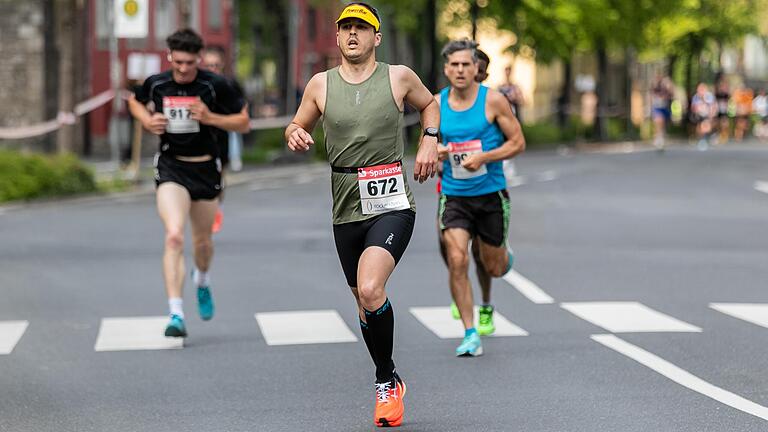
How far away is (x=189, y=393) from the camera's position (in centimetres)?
889

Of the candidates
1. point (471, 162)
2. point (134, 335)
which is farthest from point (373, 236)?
point (134, 335)

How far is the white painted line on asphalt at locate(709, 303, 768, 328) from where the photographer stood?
11914 mm

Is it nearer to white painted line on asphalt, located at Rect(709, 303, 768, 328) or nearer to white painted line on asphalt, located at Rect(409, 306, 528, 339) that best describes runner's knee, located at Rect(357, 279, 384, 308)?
white painted line on asphalt, located at Rect(409, 306, 528, 339)

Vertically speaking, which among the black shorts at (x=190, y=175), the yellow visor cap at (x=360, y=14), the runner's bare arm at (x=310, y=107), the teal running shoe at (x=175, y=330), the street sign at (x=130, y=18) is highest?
A: the street sign at (x=130, y=18)

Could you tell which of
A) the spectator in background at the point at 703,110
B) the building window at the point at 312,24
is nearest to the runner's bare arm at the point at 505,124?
the spectator in background at the point at 703,110

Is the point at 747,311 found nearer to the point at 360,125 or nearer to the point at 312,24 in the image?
the point at 360,125

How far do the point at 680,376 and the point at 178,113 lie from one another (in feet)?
12.1

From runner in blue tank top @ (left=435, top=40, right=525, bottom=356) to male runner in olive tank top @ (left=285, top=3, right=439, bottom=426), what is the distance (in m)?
2.36

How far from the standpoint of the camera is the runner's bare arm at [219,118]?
439 inches

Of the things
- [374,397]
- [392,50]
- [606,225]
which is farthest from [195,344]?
[392,50]

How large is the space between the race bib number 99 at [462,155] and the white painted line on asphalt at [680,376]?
4.05 feet

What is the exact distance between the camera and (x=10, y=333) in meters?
11.4

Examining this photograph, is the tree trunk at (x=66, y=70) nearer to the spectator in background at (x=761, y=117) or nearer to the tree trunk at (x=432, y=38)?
the tree trunk at (x=432, y=38)

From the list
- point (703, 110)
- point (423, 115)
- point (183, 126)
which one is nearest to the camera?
point (423, 115)
